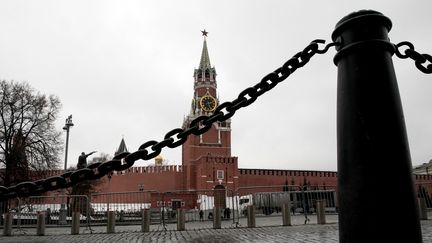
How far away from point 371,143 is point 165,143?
4.10 ft

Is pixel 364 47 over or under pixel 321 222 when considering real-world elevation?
over

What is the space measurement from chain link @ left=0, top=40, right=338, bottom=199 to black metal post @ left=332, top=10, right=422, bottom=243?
1.79 feet

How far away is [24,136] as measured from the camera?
24422 mm

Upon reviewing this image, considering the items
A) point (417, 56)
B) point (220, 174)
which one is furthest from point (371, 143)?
point (220, 174)

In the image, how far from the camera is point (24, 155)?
2308 cm

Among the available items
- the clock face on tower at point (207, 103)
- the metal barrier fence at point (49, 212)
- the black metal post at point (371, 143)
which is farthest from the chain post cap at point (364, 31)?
the clock face on tower at point (207, 103)

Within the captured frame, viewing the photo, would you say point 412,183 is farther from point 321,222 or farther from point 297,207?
point 297,207

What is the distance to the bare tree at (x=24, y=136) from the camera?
2286 centimetres

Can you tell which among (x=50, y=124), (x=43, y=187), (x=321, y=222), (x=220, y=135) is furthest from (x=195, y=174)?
(x=43, y=187)

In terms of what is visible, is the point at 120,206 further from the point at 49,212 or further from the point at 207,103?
the point at 207,103

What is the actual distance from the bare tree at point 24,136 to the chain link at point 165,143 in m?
22.6

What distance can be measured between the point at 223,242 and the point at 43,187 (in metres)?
4.51

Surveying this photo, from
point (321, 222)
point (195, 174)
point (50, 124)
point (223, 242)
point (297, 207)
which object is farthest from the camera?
point (195, 174)

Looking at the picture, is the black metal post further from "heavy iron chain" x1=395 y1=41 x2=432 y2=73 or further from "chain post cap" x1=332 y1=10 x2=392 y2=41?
"heavy iron chain" x1=395 y1=41 x2=432 y2=73
